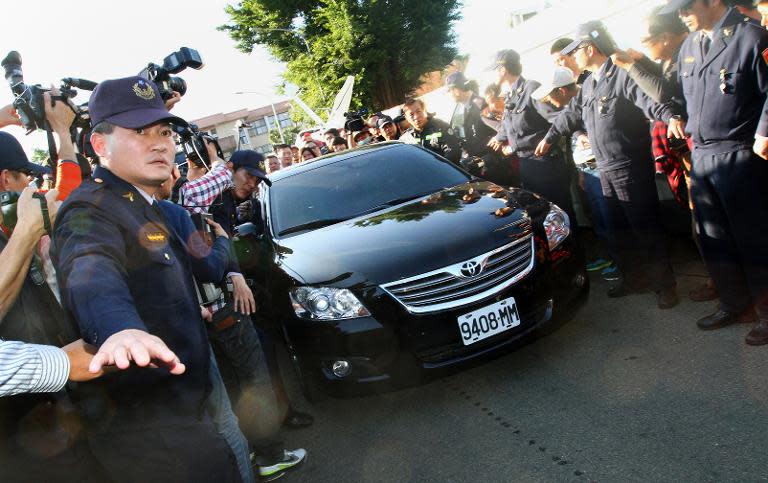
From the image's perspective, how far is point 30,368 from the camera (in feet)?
3.90

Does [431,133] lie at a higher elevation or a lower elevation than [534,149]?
higher

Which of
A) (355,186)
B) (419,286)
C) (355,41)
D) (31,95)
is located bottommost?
(419,286)

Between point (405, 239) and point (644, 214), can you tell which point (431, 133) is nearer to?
point (644, 214)

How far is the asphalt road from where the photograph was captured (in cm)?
220

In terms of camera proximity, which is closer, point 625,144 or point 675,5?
point 675,5

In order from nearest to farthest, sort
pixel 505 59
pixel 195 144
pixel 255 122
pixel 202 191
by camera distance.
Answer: pixel 202 191
pixel 195 144
pixel 505 59
pixel 255 122

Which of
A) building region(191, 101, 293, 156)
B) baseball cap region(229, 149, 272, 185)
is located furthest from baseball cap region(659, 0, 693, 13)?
building region(191, 101, 293, 156)

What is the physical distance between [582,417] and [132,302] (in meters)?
2.12

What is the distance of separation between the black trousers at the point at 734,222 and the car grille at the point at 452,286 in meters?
1.25

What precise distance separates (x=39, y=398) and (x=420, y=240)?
6.34 feet

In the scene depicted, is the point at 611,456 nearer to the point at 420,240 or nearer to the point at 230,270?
the point at 420,240

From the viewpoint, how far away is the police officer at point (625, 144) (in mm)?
3641

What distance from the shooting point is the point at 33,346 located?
1.23 meters

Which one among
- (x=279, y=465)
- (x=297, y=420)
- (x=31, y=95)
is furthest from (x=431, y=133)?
(x=31, y=95)
